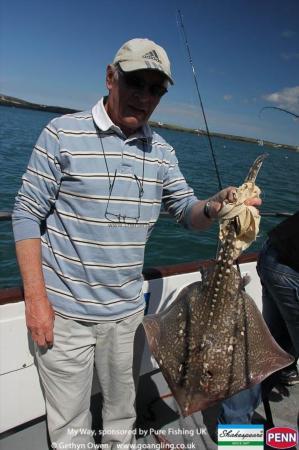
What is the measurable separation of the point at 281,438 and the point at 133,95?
9.74ft

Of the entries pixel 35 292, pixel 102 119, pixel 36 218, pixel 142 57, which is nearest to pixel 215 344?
pixel 35 292

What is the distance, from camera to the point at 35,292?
2275 mm

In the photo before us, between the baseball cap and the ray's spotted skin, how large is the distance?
1.07 m

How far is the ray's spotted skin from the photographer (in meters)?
2.27

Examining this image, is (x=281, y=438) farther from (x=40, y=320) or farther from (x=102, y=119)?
(x=102, y=119)

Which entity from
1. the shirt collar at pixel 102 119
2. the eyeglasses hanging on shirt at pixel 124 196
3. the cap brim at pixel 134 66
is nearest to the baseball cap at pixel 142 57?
the cap brim at pixel 134 66

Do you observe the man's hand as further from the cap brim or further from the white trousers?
the cap brim

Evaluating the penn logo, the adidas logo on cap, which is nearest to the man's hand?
the adidas logo on cap

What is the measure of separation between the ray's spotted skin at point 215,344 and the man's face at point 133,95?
92 centimetres

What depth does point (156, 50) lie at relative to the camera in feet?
7.47

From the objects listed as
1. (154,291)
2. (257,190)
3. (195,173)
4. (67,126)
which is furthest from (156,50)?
(195,173)

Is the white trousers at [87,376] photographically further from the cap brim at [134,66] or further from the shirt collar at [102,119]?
the cap brim at [134,66]

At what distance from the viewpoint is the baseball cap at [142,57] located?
217 centimetres

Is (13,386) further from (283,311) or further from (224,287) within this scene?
(283,311)
